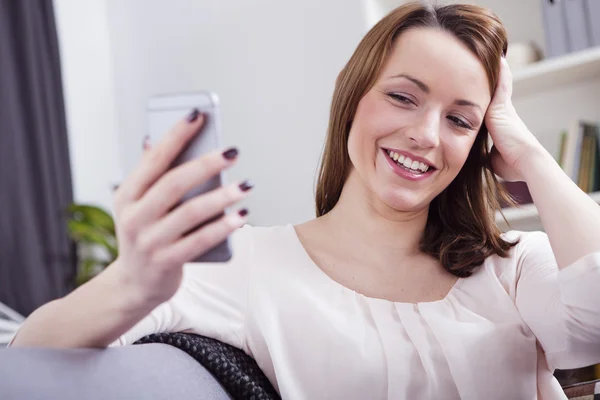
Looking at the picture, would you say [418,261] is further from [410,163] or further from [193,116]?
[193,116]

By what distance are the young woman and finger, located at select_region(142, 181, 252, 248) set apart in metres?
0.37

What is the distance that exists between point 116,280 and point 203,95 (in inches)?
8.3

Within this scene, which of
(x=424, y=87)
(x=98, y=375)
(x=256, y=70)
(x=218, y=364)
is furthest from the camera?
(x=256, y=70)

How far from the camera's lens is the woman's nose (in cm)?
116

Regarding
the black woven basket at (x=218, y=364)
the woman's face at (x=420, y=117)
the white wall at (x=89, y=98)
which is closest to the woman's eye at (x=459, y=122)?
the woman's face at (x=420, y=117)

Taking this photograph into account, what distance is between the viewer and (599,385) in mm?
1027

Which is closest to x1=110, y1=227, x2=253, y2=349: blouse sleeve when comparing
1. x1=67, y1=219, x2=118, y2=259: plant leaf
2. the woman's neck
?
the woman's neck

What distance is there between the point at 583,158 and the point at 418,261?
1229 millimetres

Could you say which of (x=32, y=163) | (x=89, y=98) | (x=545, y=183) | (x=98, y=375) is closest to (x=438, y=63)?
(x=545, y=183)

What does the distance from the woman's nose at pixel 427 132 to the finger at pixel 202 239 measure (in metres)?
0.61

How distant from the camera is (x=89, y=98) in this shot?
3.39m

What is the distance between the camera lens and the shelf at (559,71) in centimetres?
218

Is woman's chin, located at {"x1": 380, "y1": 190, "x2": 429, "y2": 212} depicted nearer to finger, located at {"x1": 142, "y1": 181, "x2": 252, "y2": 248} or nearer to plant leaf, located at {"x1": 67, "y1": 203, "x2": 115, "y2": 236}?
finger, located at {"x1": 142, "y1": 181, "x2": 252, "y2": 248}

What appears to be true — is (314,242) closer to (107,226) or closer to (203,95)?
(203,95)
